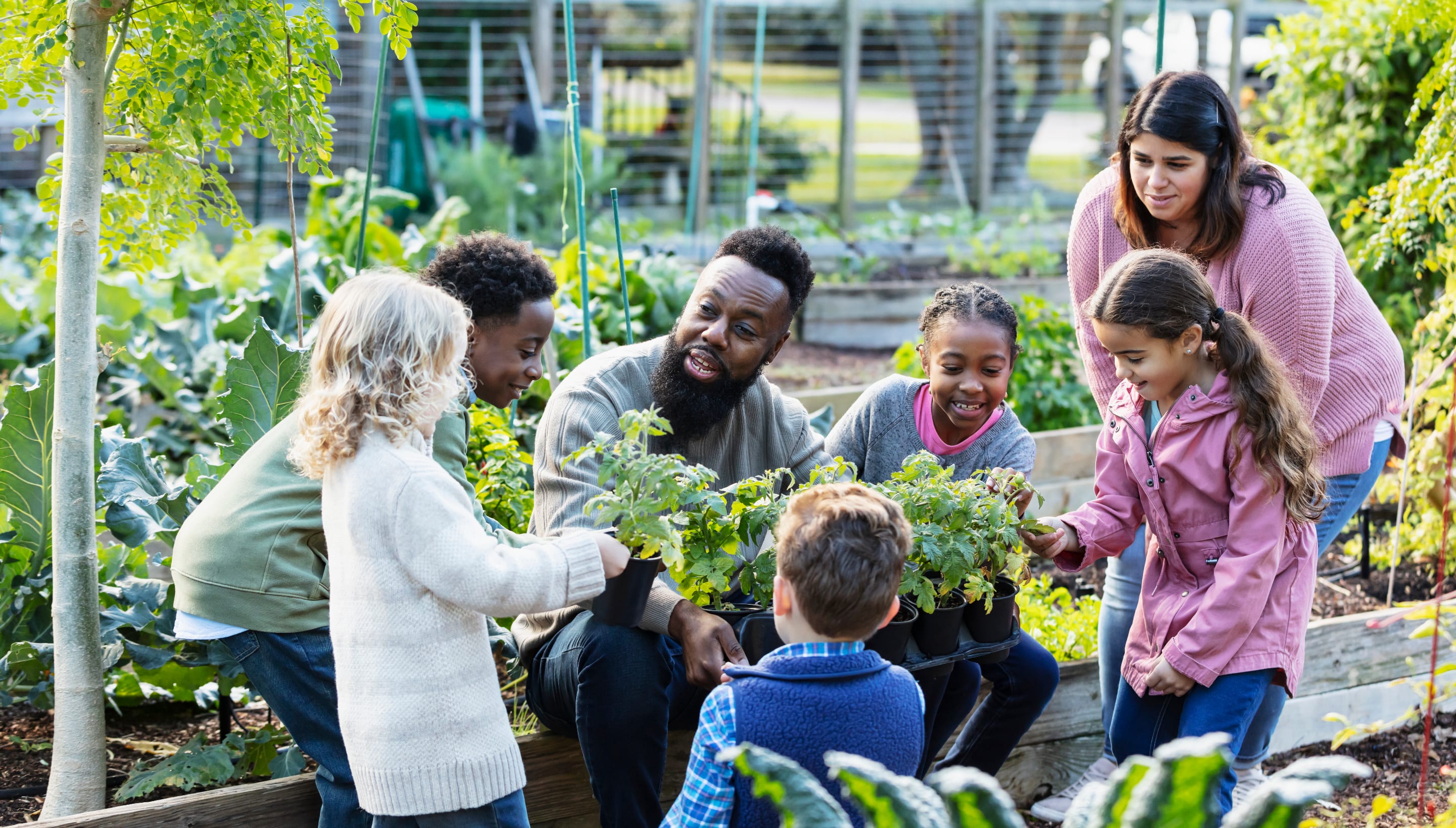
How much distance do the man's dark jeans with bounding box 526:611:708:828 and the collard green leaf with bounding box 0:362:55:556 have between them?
1336 mm

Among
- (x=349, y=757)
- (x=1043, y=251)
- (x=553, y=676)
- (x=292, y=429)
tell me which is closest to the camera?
(x=349, y=757)

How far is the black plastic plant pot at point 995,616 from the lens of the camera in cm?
259

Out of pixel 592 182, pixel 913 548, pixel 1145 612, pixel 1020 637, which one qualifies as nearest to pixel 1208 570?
pixel 1145 612

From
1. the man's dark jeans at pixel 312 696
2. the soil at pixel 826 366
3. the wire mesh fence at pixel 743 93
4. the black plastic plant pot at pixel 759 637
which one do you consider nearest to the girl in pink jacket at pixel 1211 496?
the black plastic plant pot at pixel 759 637

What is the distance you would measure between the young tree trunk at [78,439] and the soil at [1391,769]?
2.80 metres

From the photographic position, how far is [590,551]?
2.15m

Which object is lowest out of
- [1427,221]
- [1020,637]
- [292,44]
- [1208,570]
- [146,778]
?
[146,778]

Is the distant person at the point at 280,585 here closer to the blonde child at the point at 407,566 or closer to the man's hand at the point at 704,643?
the blonde child at the point at 407,566

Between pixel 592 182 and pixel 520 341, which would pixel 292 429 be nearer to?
pixel 520 341

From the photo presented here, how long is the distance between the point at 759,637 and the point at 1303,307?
1.50 meters

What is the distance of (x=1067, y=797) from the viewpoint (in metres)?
3.18

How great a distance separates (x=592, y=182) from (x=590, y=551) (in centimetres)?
656

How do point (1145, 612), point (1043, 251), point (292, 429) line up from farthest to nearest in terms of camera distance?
point (1043, 251) < point (1145, 612) < point (292, 429)

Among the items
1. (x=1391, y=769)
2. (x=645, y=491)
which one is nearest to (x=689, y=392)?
(x=645, y=491)
